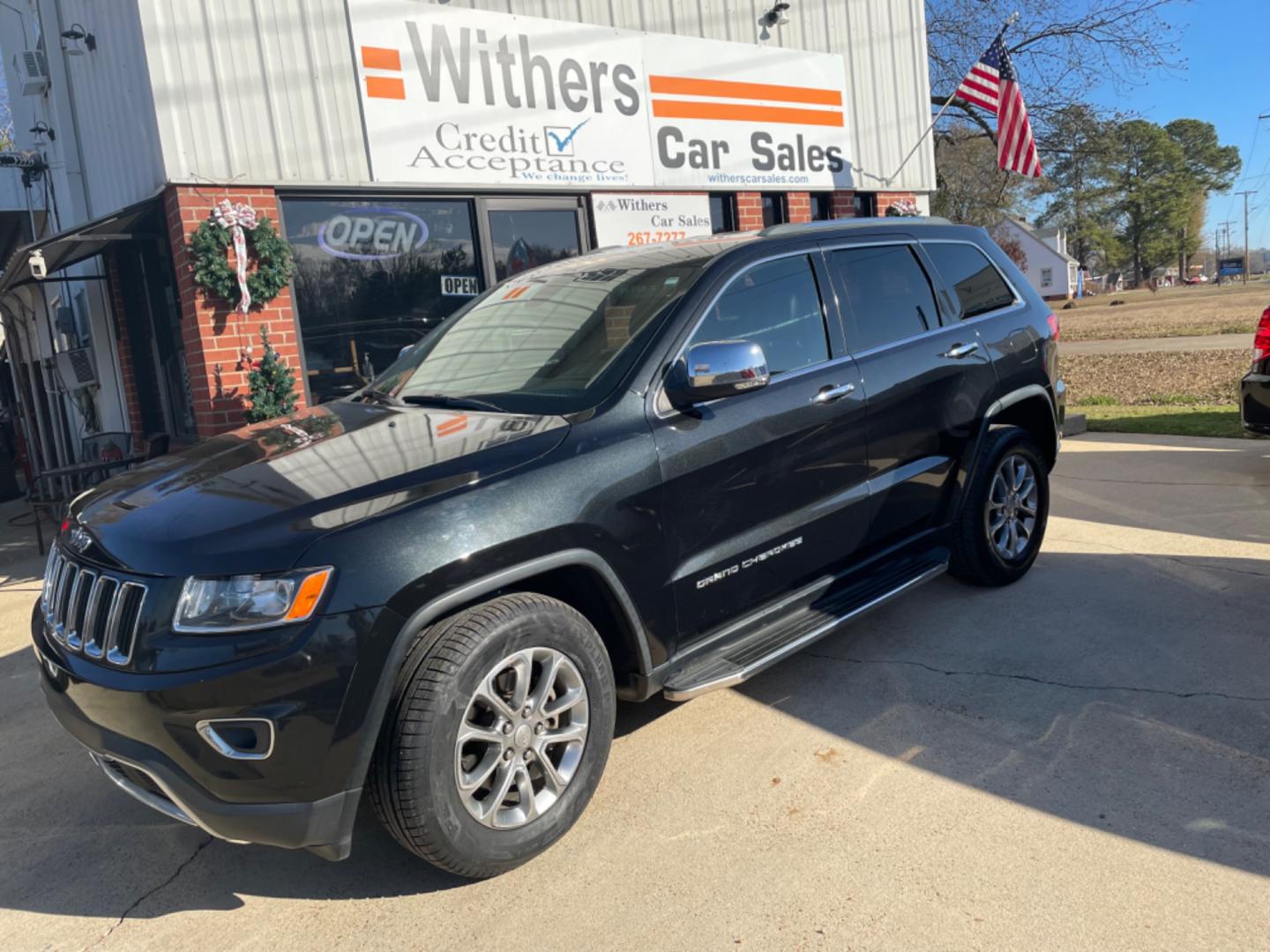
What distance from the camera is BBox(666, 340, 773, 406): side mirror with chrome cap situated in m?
3.13

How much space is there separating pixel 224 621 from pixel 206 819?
54cm

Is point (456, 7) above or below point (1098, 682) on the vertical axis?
above

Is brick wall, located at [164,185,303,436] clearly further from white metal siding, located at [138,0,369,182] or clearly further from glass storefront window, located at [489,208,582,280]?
glass storefront window, located at [489,208,582,280]

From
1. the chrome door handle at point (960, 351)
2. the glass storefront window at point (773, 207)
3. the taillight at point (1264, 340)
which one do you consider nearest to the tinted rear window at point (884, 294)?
the chrome door handle at point (960, 351)

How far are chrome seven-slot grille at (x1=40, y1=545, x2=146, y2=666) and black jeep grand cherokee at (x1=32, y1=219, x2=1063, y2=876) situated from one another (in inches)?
0.5

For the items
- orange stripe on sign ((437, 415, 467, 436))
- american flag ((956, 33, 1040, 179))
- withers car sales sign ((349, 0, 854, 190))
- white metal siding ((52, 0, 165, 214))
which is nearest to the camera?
orange stripe on sign ((437, 415, 467, 436))

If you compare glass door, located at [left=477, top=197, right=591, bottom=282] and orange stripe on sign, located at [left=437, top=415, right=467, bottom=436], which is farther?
glass door, located at [left=477, top=197, right=591, bottom=282]

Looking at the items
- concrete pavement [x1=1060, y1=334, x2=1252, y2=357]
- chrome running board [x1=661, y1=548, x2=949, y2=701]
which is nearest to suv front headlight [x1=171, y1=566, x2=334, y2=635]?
chrome running board [x1=661, y1=548, x2=949, y2=701]

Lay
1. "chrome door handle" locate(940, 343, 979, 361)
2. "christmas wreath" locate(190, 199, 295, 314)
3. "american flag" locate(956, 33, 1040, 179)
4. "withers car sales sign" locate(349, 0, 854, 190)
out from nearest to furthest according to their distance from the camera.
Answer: "chrome door handle" locate(940, 343, 979, 361)
"christmas wreath" locate(190, 199, 295, 314)
"withers car sales sign" locate(349, 0, 854, 190)
"american flag" locate(956, 33, 1040, 179)

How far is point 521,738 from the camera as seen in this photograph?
2777 millimetres

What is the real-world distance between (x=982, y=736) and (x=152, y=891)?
284 centimetres

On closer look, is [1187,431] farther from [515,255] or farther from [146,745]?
[146,745]

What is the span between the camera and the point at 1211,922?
2.38m

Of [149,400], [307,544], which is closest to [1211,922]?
[307,544]
